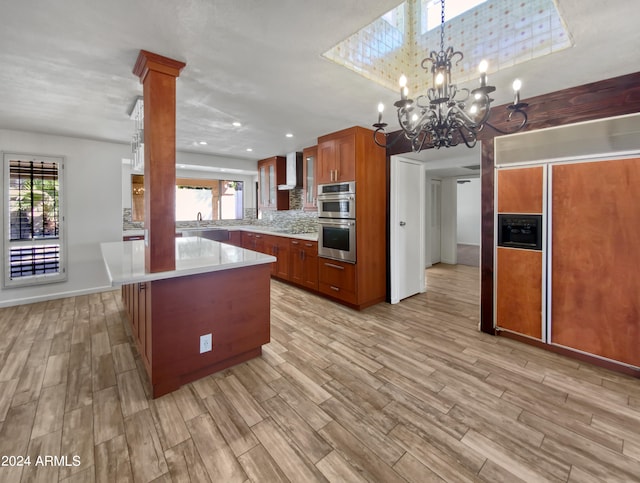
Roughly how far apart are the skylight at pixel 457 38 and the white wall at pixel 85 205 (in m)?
4.33

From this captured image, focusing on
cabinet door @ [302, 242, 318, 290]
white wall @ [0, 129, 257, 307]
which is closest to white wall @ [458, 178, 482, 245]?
cabinet door @ [302, 242, 318, 290]

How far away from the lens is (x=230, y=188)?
703 cm

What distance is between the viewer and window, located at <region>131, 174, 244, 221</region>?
6.41 metres

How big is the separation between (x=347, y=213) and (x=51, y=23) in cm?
300

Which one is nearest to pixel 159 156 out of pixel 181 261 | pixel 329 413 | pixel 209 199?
pixel 181 261

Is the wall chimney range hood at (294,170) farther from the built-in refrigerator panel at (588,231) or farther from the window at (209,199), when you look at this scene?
the built-in refrigerator panel at (588,231)

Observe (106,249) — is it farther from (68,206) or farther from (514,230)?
(514,230)

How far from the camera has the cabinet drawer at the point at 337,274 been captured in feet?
12.3

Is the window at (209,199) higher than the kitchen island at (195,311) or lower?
higher

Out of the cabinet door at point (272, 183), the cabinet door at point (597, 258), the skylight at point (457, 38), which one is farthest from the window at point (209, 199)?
the cabinet door at point (597, 258)

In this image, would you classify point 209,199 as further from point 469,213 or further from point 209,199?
point 469,213

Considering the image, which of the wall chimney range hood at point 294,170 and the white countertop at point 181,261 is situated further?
the wall chimney range hood at point 294,170

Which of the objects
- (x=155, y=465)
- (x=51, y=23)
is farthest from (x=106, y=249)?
Result: (x=155, y=465)

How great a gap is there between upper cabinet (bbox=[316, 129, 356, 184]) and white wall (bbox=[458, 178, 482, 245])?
767cm
